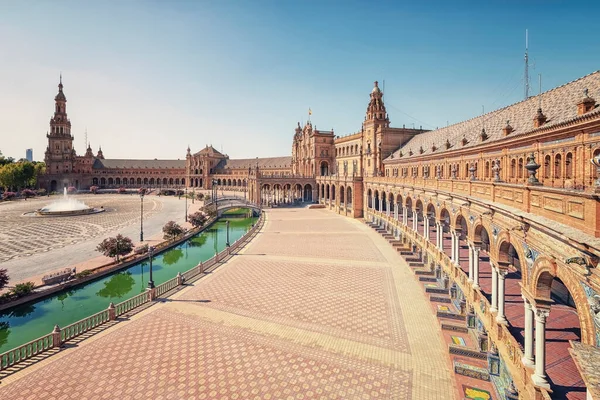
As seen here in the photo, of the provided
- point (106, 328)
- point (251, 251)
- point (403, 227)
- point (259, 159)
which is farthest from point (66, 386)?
point (259, 159)

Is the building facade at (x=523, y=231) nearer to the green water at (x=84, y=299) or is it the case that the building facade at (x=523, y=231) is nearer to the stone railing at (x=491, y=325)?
the stone railing at (x=491, y=325)

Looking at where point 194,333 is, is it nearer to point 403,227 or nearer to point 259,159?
point 403,227

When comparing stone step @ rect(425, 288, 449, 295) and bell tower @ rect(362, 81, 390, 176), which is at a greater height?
bell tower @ rect(362, 81, 390, 176)

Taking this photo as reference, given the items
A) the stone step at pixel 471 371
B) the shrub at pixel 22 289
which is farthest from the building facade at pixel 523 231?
the shrub at pixel 22 289

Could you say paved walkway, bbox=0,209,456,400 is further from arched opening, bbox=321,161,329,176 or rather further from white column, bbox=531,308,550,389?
arched opening, bbox=321,161,329,176

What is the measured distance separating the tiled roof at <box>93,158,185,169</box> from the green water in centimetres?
10193

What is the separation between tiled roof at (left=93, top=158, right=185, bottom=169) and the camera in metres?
129

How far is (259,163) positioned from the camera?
116188 mm

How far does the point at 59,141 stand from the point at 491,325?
13589cm

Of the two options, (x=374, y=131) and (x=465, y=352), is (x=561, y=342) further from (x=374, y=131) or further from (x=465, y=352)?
(x=374, y=131)

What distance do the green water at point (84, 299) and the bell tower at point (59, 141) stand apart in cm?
10062

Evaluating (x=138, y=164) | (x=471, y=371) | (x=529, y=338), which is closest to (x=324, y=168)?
(x=471, y=371)

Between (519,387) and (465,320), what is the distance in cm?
704

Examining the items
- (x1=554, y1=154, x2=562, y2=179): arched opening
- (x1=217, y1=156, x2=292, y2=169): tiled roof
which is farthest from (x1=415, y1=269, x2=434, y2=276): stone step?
(x1=217, y1=156, x2=292, y2=169): tiled roof
